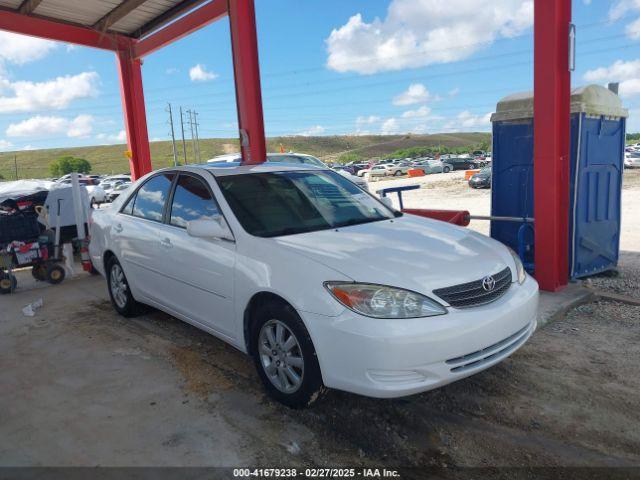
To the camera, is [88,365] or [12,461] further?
[88,365]

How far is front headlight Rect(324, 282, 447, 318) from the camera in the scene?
269 cm

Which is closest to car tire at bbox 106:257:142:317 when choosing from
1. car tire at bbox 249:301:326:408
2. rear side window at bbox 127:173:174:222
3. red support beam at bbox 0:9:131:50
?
rear side window at bbox 127:173:174:222

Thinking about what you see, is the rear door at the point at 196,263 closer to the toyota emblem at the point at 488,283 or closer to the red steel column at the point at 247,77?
the toyota emblem at the point at 488,283

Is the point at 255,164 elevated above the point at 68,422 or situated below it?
above

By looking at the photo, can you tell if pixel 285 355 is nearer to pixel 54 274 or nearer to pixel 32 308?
pixel 32 308

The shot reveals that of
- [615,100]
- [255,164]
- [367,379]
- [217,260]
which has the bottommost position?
[367,379]

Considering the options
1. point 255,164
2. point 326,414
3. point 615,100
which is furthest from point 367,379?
point 615,100

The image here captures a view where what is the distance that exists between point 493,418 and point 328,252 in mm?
1399

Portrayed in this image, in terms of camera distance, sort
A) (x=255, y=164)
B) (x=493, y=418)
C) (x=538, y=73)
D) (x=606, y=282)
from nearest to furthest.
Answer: (x=493, y=418), (x=255, y=164), (x=538, y=73), (x=606, y=282)

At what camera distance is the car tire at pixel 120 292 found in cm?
509

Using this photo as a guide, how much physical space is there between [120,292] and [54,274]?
9.16ft

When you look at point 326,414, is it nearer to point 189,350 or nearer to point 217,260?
point 217,260

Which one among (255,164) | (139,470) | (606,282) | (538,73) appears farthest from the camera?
(606,282)

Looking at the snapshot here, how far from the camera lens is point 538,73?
16.6 ft
